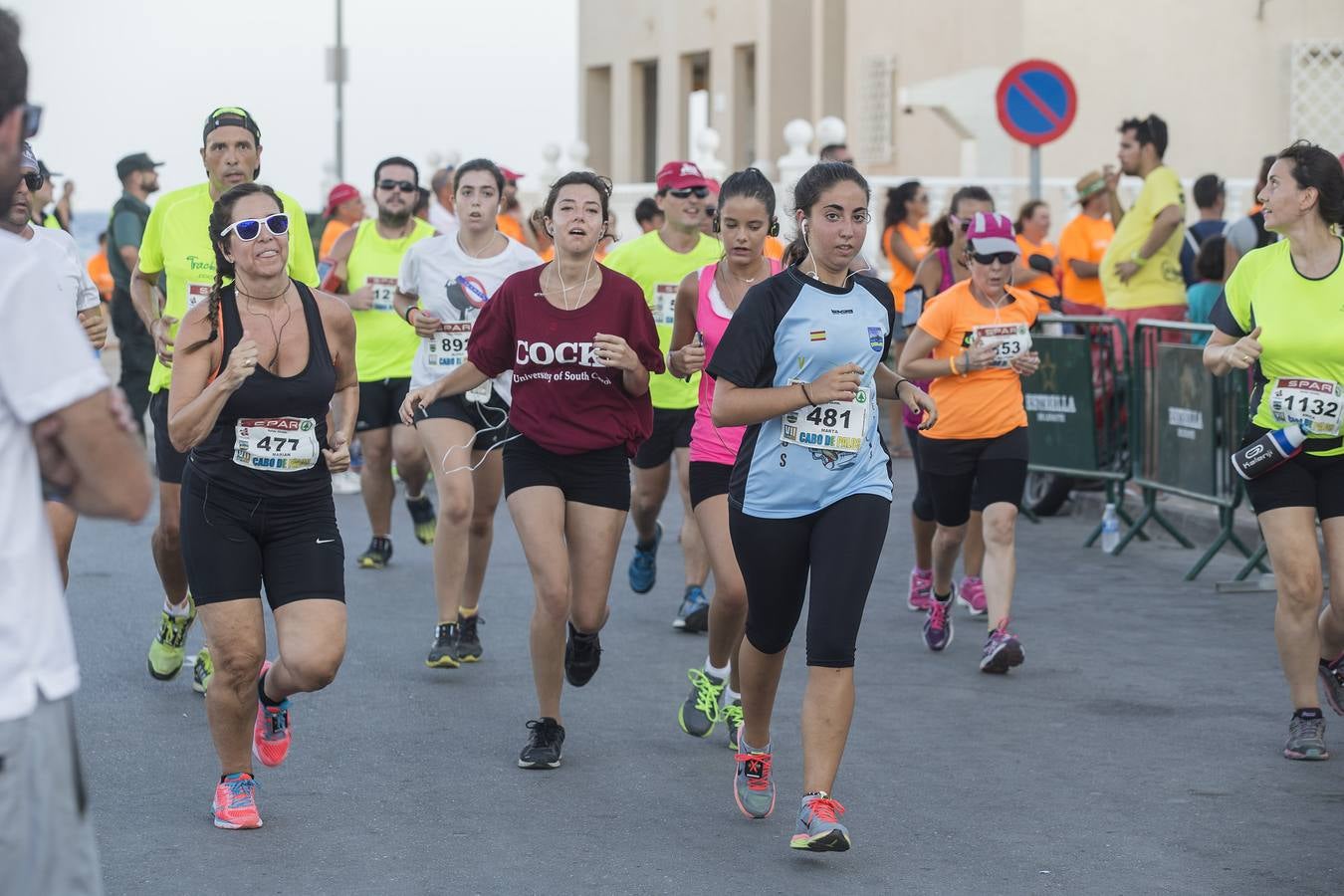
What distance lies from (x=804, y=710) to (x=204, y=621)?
1.80 metres

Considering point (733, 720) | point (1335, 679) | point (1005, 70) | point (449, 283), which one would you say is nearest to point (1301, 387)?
point (1335, 679)

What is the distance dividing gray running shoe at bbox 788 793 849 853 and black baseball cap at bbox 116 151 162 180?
1080cm

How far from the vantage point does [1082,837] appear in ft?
20.4

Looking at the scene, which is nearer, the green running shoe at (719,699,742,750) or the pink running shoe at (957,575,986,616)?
the green running shoe at (719,699,742,750)

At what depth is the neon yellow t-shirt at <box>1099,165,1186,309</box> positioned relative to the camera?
14.3 meters

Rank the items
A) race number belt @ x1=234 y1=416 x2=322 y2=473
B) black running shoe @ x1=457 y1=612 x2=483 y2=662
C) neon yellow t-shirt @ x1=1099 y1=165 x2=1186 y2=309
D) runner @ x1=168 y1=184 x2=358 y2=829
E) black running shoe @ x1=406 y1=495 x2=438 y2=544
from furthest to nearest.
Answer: neon yellow t-shirt @ x1=1099 y1=165 x2=1186 y2=309, black running shoe @ x1=406 y1=495 x2=438 y2=544, black running shoe @ x1=457 y1=612 x2=483 y2=662, race number belt @ x1=234 y1=416 x2=322 y2=473, runner @ x1=168 y1=184 x2=358 y2=829

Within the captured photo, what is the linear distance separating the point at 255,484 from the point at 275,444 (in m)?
0.13

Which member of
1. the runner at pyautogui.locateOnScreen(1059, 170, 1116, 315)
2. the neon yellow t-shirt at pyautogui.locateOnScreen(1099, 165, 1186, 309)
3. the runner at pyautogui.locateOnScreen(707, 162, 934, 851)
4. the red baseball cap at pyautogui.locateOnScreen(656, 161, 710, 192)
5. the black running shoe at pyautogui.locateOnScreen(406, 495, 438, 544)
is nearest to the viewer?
the runner at pyautogui.locateOnScreen(707, 162, 934, 851)

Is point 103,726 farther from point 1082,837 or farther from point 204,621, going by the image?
point 1082,837

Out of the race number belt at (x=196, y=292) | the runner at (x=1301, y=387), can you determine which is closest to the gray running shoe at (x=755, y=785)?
the runner at (x=1301, y=387)

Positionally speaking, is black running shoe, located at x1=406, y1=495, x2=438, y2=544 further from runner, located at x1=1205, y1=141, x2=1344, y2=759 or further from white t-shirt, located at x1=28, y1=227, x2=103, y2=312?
runner, located at x1=1205, y1=141, x2=1344, y2=759

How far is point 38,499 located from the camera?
3395mm

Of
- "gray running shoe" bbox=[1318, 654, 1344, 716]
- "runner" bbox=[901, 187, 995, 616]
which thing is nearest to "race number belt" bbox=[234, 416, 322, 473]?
"gray running shoe" bbox=[1318, 654, 1344, 716]

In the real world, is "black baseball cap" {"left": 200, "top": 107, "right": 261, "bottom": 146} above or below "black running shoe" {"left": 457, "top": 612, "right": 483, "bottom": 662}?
above
